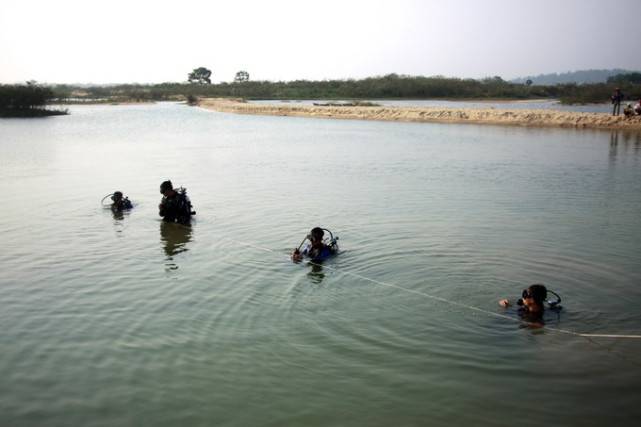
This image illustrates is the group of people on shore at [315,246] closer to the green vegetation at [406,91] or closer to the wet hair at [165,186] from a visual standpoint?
the wet hair at [165,186]

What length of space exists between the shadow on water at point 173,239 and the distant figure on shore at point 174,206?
169mm

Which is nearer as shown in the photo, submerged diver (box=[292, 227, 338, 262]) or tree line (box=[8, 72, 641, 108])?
submerged diver (box=[292, 227, 338, 262])

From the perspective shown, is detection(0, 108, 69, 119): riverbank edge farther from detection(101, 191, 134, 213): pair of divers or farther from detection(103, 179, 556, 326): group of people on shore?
detection(103, 179, 556, 326): group of people on shore

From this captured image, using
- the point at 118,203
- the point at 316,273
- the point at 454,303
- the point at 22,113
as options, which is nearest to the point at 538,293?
the point at 454,303

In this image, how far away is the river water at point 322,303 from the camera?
6.17m

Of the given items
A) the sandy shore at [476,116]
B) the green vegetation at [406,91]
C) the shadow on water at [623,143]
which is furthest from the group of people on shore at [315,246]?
the green vegetation at [406,91]

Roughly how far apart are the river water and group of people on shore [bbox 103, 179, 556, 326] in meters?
0.26

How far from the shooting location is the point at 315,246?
10.6 meters

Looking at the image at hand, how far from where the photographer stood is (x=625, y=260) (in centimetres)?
1088

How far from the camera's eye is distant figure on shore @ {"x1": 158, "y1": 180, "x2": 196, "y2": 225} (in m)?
13.2

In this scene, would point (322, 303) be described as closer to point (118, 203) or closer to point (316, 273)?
point (316, 273)

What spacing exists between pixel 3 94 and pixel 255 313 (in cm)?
5208

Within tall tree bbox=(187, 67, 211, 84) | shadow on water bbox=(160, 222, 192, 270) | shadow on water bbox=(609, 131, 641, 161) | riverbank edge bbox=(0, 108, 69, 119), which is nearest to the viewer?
shadow on water bbox=(160, 222, 192, 270)

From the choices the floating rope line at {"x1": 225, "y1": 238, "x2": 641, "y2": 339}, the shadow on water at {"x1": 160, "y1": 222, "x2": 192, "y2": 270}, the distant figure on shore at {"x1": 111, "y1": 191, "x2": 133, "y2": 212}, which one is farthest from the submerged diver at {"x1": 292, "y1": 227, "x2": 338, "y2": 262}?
the distant figure on shore at {"x1": 111, "y1": 191, "x2": 133, "y2": 212}
